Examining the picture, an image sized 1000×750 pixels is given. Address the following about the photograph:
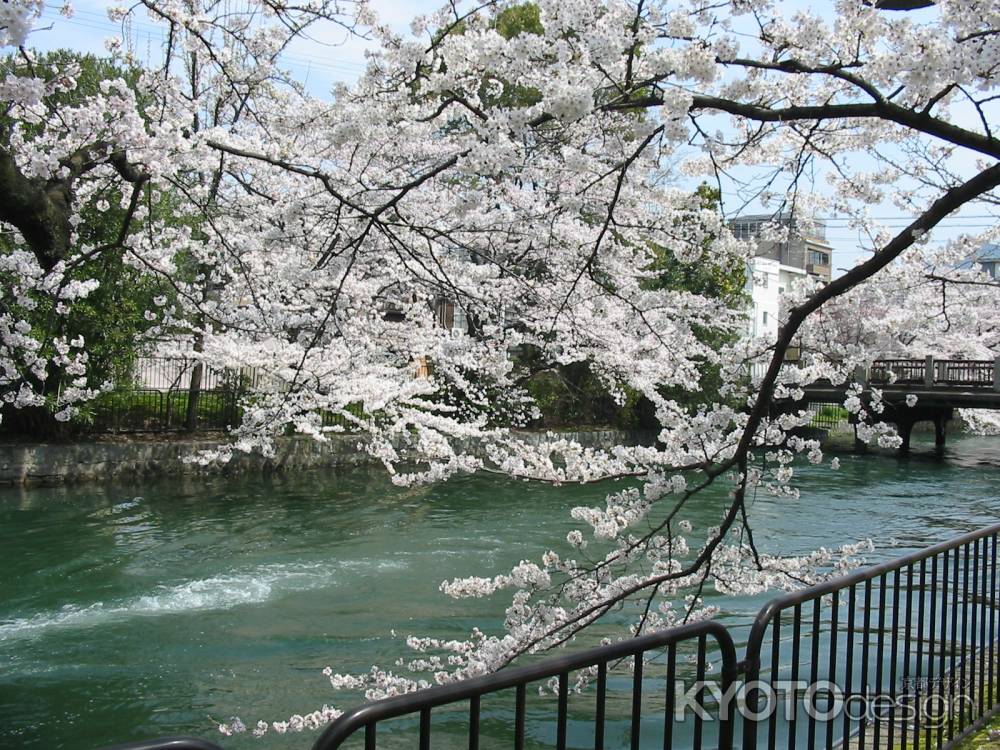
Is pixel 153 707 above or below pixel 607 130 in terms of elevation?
below

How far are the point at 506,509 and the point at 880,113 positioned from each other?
11.0 m

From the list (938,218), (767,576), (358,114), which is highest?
(358,114)

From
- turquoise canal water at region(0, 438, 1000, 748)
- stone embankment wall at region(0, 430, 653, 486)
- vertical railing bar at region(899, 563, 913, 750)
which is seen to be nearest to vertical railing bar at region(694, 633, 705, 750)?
vertical railing bar at region(899, 563, 913, 750)

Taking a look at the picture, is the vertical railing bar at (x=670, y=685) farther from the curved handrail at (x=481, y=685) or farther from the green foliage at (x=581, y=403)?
the green foliage at (x=581, y=403)

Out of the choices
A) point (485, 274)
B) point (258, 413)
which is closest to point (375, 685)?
point (258, 413)

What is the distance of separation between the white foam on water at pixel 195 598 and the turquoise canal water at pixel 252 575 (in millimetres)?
29

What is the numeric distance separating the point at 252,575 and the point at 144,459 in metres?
6.94

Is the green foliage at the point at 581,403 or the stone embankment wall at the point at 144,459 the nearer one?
the stone embankment wall at the point at 144,459

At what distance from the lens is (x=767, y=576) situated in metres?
5.34

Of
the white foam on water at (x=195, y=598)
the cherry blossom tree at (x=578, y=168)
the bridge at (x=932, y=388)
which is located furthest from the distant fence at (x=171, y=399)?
the bridge at (x=932, y=388)

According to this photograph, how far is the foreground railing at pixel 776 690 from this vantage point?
7.20 feet

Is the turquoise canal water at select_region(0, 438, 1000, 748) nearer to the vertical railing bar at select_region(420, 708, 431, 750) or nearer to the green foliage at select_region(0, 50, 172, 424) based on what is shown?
the green foliage at select_region(0, 50, 172, 424)

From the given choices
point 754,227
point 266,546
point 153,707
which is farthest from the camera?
point 266,546

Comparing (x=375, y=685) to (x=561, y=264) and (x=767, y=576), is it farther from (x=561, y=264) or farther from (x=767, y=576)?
(x=561, y=264)
